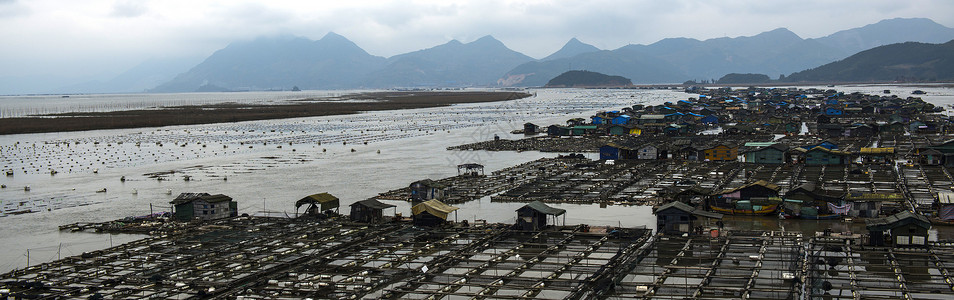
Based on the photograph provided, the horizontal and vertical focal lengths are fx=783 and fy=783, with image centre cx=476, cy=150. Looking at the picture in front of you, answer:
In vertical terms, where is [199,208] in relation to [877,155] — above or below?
above

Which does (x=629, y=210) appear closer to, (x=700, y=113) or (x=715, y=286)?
(x=715, y=286)

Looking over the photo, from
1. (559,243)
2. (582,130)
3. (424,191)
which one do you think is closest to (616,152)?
(424,191)

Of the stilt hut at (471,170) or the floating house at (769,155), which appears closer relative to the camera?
the stilt hut at (471,170)

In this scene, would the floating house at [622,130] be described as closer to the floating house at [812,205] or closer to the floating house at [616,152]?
the floating house at [616,152]

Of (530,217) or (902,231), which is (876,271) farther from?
(530,217)

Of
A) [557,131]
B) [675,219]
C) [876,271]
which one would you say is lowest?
[876,271]

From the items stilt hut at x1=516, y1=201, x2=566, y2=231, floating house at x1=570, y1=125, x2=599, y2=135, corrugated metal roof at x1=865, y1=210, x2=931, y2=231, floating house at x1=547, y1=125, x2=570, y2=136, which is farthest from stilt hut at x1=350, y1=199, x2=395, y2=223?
floating house at x1=570, y1=125, x2=599, y2=135

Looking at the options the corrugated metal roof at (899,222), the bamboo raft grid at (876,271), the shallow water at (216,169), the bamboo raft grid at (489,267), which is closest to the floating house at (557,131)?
the shallow water at (216,169)
